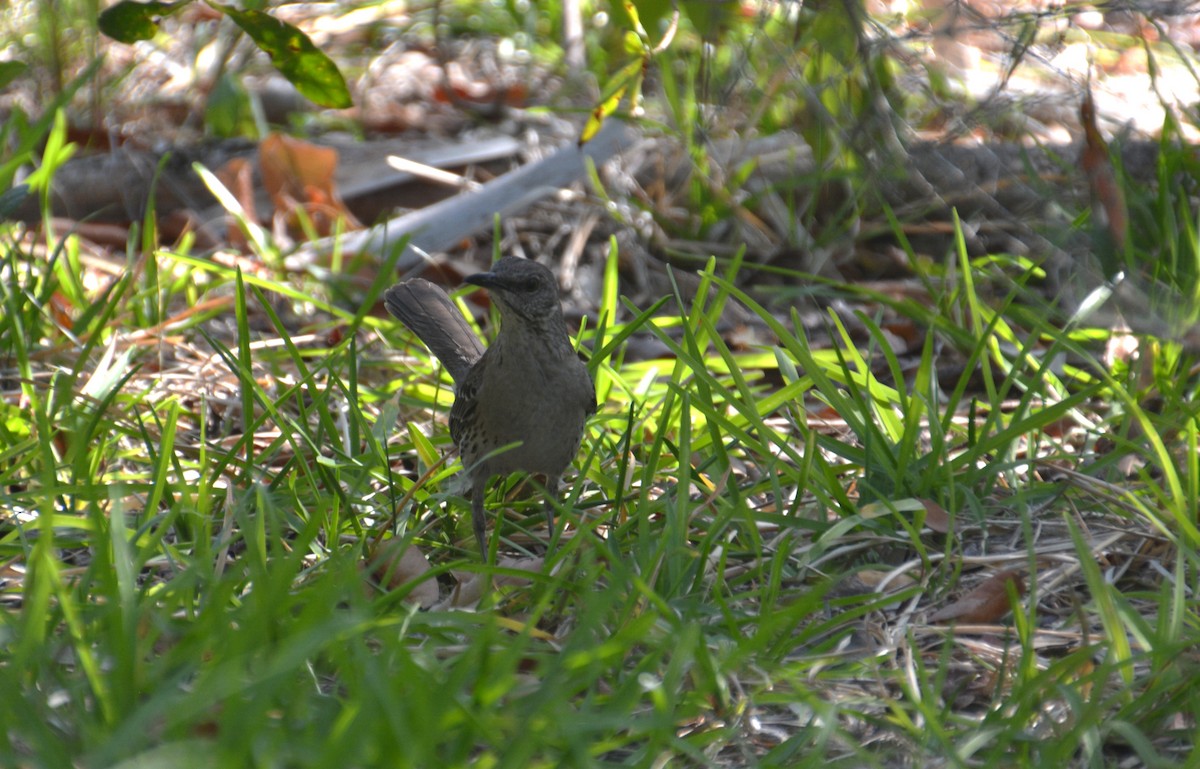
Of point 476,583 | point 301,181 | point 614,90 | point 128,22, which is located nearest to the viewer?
point 476,583

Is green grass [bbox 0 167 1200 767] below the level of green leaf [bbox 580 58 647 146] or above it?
below

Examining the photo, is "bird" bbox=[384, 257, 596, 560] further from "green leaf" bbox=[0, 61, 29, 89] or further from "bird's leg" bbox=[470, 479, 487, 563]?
"green leaf" bbox=[0, 61, 29, 89]

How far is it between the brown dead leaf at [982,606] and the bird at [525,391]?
1.22 metres

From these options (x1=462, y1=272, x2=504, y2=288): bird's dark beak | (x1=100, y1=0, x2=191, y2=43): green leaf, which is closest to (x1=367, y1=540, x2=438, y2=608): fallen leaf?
(x1=462, y1=272, x2=504, y2=288): bird's dark beak

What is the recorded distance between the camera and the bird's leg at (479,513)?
11.4ft

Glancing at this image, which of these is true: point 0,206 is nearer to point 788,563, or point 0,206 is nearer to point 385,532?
point 385,532

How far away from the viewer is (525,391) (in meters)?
3.73

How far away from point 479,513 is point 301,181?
3.14m

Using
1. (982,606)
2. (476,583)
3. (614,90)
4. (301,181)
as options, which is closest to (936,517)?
(982,606)

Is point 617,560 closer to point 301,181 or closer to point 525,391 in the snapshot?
point 525,391

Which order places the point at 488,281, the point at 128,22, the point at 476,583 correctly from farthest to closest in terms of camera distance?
the point at 488,281 → the point at 128,22 → the point at 476,583

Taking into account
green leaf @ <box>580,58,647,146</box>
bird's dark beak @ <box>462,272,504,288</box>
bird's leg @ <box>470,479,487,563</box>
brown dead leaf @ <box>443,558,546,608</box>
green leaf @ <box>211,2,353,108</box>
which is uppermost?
green leaf @ <box>211,2,353,108</box>

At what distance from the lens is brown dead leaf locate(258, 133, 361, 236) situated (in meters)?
6.00

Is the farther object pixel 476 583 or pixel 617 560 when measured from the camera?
pixel 476 583
